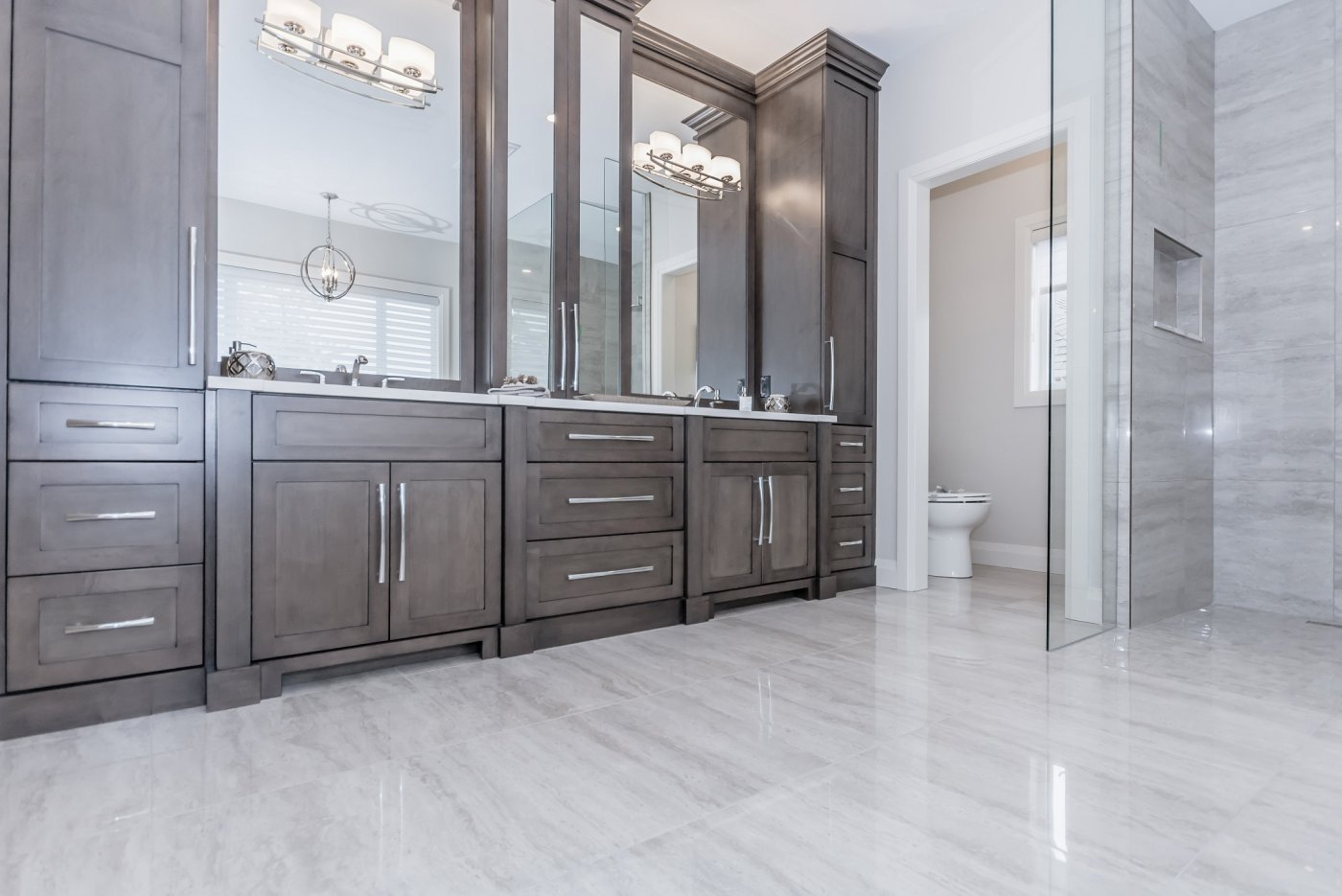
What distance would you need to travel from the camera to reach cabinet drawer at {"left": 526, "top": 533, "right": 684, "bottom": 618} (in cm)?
235

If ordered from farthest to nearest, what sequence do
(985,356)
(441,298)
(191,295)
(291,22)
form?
(985,356)
(441,298)
(291,22)
(191,295)

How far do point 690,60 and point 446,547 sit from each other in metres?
2.70

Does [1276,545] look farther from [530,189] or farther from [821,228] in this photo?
[530,189]

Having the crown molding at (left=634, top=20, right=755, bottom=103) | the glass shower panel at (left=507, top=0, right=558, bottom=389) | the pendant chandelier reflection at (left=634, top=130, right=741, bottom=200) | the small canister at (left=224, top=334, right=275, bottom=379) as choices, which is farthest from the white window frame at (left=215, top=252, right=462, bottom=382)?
the crown molding at (left=634, top=20, right=755, bottom=103)

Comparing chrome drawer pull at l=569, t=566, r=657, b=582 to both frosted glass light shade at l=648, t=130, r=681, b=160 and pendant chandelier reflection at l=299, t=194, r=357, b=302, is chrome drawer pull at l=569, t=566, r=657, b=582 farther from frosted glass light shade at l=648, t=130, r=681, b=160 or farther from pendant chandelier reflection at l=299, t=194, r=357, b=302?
frosted glass light shade at l=648, t=130, r=681, b=160

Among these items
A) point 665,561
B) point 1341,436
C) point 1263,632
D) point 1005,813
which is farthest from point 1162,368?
point 1005,813

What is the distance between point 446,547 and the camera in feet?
7.02

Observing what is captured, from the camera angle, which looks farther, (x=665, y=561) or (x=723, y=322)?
(x=723, y=322)

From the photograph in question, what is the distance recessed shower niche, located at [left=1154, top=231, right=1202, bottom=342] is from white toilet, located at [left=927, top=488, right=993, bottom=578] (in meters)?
1.27

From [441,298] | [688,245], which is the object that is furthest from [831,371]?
[441,298]

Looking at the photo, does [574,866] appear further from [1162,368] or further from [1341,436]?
[1341,436]

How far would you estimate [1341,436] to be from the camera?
2914 mm

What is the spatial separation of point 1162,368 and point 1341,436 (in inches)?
31.9

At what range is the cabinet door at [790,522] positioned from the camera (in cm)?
305
